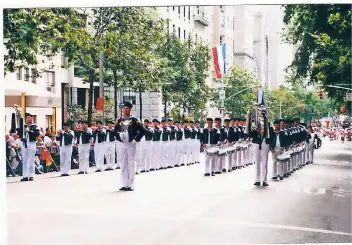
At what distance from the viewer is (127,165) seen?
31.4 feet

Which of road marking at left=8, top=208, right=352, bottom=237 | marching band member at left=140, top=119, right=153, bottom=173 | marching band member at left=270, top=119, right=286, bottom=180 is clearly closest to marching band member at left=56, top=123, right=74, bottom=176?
road marking at left=8, top=208, right=352, bottom=237

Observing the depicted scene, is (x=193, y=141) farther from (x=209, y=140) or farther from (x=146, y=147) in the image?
(x=146, y=147)

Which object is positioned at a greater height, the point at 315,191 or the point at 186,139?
the point at 186,139

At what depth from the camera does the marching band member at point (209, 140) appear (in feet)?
32.3

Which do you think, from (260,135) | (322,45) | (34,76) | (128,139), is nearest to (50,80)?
(34,76)

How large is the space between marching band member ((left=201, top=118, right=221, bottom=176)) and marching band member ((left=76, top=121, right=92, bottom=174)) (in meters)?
1.58

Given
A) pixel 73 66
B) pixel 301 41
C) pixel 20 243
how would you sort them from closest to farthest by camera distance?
pixel 20 243, pixel 73 66, pixel 301 41

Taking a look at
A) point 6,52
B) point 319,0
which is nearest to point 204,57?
point 319,0

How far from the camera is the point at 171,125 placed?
32.8 ft

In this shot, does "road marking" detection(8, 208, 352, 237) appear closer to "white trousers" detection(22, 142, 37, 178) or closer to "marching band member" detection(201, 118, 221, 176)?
"white trousers" detection(22, 142, 37, 178)

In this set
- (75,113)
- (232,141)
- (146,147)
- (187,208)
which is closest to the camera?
(187,208)

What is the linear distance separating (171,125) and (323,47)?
280cm

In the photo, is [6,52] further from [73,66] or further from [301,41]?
[301,41]

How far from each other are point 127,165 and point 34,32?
7.30 feet
